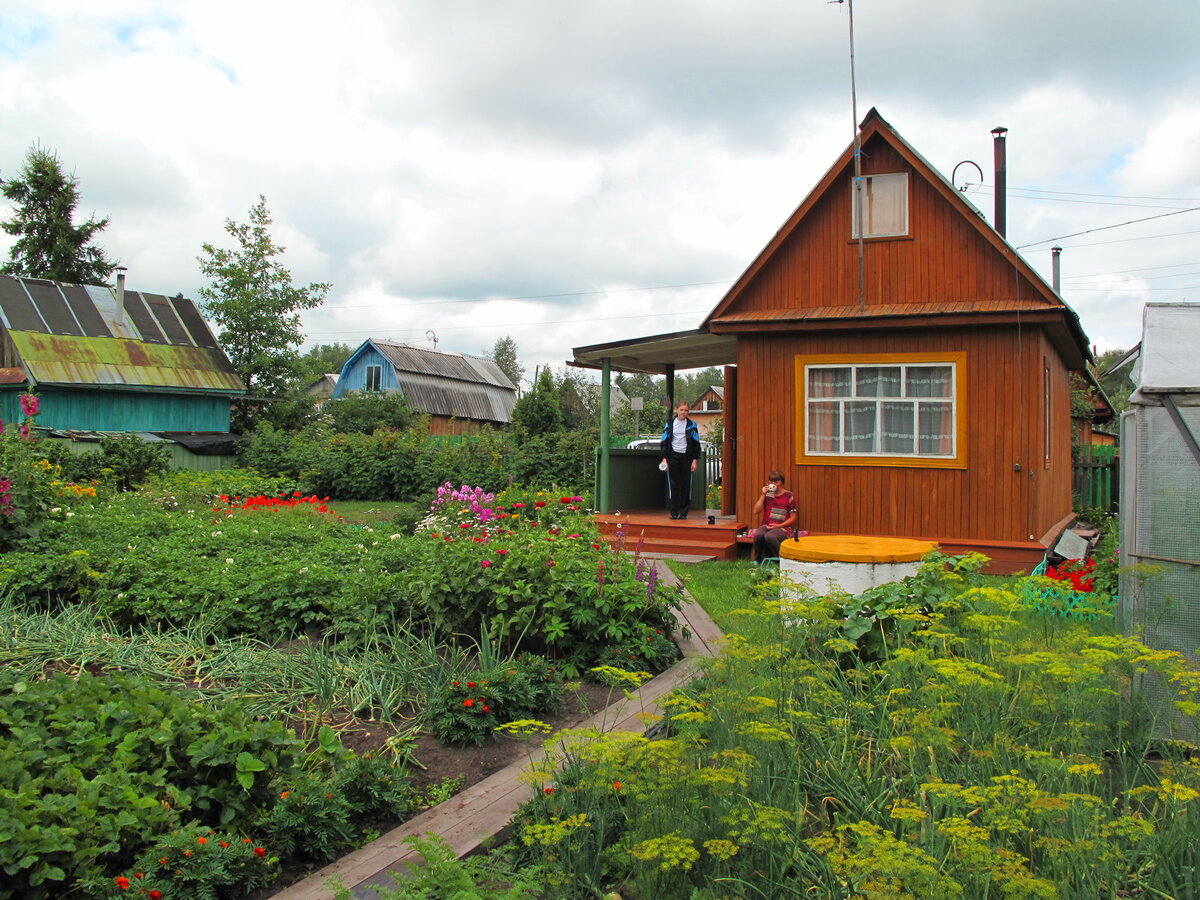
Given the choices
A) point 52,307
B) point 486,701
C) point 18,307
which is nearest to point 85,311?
point 52,307

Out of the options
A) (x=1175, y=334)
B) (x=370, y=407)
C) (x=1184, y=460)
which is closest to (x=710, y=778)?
(x=1184, y=460)

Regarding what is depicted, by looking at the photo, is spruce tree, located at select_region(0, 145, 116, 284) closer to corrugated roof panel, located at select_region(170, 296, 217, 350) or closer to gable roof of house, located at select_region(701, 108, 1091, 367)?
corrugated roof panel, located at select_region(170, 296, 217, 350)

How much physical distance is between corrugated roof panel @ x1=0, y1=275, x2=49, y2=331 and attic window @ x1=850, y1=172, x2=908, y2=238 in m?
22.6

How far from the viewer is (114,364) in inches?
964

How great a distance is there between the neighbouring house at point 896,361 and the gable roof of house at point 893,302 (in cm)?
2

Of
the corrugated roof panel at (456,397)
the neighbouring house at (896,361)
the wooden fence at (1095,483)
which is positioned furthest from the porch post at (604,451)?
the corrugated roof panel at (456,397)

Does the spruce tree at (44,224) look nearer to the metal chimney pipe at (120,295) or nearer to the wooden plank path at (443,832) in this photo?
the metal chimney pipe at (120,295)

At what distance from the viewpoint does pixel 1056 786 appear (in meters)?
2.96

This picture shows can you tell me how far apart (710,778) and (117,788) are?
1.96m

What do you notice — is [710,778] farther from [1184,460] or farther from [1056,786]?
[1184,460]

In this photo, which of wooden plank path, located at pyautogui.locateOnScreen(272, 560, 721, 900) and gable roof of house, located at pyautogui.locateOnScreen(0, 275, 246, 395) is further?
gable roof of house, located at pyautogui.locateOnScreen(0, 275, 246, 395)

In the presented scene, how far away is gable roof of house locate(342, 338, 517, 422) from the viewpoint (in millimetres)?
42656

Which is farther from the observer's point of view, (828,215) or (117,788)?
(828,215)

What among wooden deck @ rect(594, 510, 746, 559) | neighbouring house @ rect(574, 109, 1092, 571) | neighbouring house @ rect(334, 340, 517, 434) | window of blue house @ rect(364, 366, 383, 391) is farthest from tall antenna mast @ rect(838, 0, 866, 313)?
window of blue house @ rect(364, 366, 383, 391)
